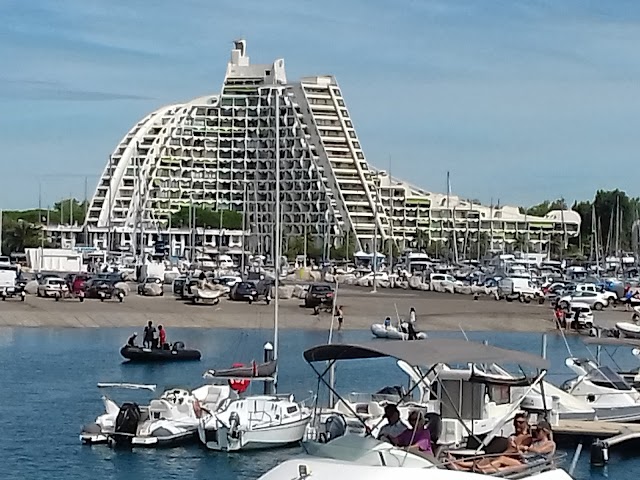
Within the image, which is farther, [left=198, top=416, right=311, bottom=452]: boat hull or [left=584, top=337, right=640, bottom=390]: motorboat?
[left=584, top=337, right=640, bottom=390]: motorboat

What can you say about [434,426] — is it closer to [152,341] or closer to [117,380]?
[117,380]

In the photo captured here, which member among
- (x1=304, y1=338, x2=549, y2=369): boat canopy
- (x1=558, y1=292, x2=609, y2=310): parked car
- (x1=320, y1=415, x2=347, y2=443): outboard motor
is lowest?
(x1=558, y1=292, x2=609, y2=310): parked car

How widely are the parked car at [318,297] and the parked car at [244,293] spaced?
14.0ft

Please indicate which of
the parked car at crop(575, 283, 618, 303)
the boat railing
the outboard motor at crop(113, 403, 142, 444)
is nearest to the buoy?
the boat railing

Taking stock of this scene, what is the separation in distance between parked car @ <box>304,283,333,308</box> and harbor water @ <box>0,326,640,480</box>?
1177 centimetres

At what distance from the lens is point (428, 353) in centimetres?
1603

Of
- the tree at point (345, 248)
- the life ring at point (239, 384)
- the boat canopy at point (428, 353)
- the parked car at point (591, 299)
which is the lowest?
the life ring at point (239, 384)

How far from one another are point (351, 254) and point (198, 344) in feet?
359

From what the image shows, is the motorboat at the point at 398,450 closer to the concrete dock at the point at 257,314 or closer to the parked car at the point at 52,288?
the concrete dock at the point at 257,314

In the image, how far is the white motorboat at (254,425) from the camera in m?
31.5

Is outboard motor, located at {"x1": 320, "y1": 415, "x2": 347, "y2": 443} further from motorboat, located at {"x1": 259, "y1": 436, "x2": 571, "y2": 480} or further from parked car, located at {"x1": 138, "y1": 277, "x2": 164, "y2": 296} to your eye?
parked car, located at {"x1": 138, "y1": 277, "x2": 164, "y2": 296}

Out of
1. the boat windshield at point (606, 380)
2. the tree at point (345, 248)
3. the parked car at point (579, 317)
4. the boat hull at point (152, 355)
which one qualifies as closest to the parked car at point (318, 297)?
the parked car at point (579, 317)

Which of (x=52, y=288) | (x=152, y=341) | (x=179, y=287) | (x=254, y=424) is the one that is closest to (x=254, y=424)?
(x=254, y=424)

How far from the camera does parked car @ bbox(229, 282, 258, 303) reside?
3403 inches
